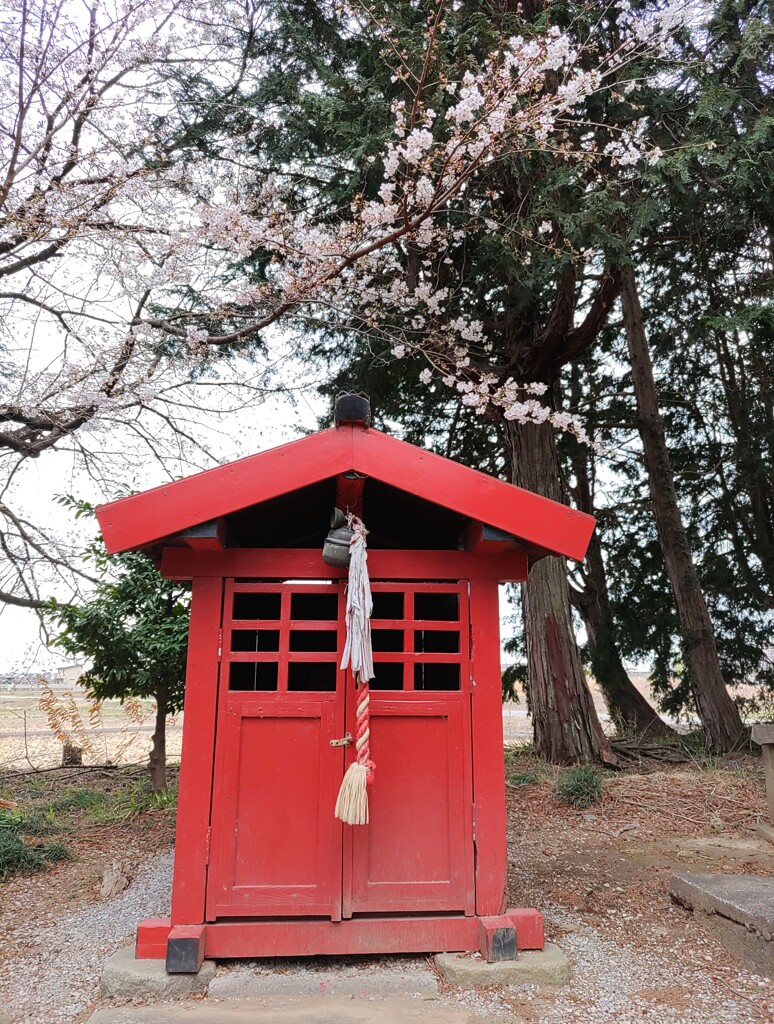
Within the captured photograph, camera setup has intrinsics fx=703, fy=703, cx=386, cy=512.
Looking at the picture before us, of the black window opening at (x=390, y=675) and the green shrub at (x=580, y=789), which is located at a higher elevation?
the black window opening at (x=390, y=675)

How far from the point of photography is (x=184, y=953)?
128 inches

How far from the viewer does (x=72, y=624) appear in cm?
642

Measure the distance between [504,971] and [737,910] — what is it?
136cm

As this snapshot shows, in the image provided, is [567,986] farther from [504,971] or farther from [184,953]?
[184,953]

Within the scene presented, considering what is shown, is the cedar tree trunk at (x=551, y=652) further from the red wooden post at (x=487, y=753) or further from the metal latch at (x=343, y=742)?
the metal latch at (x=343, y=742)

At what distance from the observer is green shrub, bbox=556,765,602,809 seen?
7.04m

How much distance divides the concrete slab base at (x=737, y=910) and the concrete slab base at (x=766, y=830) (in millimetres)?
1740

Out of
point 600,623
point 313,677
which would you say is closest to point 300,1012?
point 313,677

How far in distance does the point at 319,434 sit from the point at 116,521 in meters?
1.07

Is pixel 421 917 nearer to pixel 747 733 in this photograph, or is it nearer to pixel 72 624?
pixel 72 624

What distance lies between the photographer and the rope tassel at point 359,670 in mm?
3279

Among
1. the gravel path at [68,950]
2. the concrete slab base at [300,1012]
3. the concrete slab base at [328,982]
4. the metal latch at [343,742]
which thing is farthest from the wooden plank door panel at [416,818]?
the gravel path at [68,950]

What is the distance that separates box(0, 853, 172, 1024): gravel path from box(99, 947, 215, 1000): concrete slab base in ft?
0.38

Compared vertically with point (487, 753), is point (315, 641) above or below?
above
